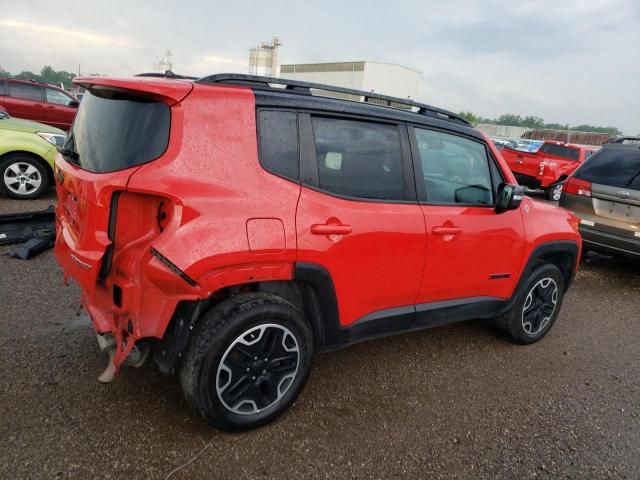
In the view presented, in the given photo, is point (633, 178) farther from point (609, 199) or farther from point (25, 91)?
point (25, 91)

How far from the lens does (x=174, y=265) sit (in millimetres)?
2047

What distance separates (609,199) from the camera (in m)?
5.70

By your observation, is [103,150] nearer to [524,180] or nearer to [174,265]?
[174,265]

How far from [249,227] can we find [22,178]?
6.16 m

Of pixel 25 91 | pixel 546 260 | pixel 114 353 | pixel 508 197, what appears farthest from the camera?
pixel 25 91

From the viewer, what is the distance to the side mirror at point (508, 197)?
10.4ft

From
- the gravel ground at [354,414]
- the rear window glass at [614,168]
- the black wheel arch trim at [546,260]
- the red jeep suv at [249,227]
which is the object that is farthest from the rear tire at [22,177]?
the rear window glass at [614,168]

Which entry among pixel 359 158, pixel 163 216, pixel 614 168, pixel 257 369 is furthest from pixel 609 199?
pixel 163 216

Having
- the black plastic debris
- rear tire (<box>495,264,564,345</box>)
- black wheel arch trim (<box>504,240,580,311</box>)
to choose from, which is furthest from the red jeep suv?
the black plastic debris

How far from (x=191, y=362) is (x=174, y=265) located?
0.51 meters

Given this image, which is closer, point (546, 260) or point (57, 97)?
point (546, 260)

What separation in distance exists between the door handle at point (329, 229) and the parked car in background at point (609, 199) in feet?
15.2

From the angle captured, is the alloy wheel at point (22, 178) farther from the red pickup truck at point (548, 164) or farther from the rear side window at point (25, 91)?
the red pickup truck at point (548, 164)

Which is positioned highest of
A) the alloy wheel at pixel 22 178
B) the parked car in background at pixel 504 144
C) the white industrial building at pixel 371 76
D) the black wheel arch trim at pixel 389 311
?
the white industrial building at pixel 371 76
